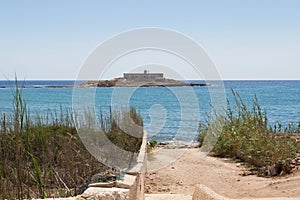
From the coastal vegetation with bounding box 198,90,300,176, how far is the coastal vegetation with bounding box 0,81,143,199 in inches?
94.2

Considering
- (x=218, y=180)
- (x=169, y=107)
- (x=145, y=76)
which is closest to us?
(x=218, y=180)

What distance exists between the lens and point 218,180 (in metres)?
6.15

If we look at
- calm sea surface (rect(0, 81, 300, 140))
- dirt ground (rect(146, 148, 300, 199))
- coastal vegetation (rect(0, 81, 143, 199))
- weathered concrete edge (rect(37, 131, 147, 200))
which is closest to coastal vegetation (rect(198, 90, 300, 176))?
dirt ground (rect(146, 148, 300, 199))

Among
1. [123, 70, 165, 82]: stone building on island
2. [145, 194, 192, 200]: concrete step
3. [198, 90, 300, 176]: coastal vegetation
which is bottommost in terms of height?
[145, 194, 192, 200]: concrete step

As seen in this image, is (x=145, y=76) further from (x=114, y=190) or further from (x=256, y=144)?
(x=114, y=190)

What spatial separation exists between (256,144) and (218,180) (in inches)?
49.5

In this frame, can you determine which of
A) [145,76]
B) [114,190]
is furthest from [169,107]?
[114,190]

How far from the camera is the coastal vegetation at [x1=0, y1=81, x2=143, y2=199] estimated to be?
151 inches

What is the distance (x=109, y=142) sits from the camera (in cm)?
574

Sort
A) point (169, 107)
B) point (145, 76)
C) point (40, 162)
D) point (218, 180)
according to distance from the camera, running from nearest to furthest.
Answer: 1. point (40, 162)
2. point (218, 180)
3. point (145, 76)
4. point (169, 107)

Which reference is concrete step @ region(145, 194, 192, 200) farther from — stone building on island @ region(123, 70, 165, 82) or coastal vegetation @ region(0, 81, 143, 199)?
stone building on island @ region(123, 70, 165, 82)

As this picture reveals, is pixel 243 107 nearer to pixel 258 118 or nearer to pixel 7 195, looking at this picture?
pixel 258 118

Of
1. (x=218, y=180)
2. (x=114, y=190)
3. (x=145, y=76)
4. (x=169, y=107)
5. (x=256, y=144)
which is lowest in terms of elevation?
(x=218, y=180)

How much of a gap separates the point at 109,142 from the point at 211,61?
2.28 meters
